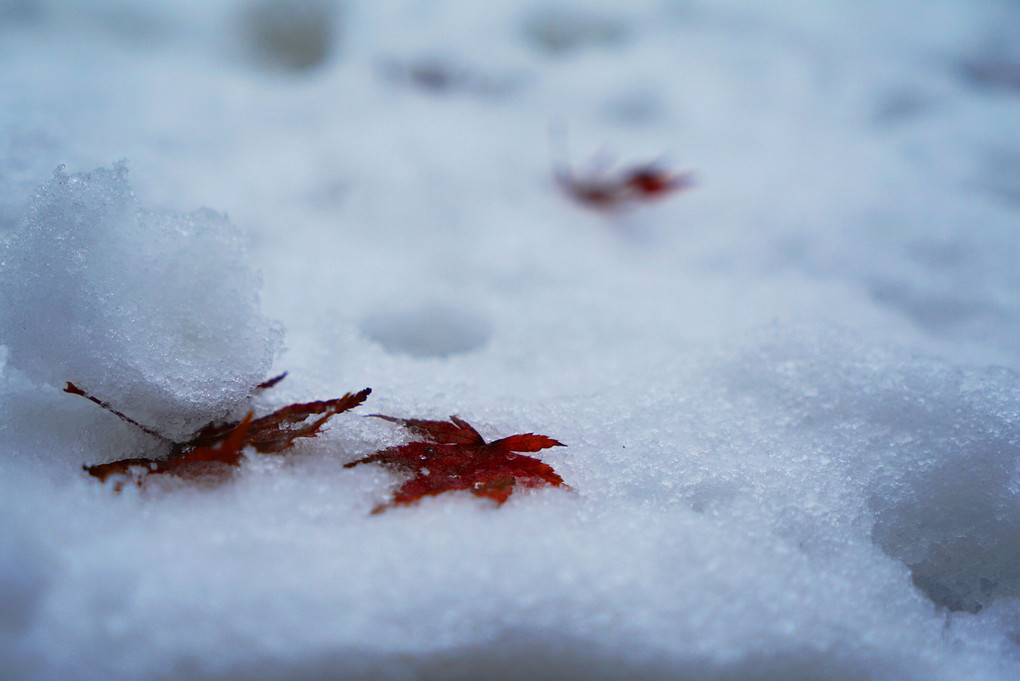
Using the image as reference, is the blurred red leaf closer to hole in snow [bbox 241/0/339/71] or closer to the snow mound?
hole in snow [bbox 241/0/339/71]

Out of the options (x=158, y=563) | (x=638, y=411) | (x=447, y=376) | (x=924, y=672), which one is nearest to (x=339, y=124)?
(x=447, y=376)

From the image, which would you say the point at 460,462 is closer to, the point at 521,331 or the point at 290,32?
the point at 521,331

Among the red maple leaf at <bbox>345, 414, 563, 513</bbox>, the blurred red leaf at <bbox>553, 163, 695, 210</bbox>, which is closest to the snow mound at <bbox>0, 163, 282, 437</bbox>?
the red maple leaf at <bbox>345, 414, 563, 513</bbox>

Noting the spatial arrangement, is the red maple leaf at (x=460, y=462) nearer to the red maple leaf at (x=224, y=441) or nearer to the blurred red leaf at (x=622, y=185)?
the red maple leaf at (x=224, y=441)

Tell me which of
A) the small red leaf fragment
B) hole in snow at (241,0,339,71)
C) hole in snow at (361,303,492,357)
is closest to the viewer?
hole in snow at (361,303,492,357)

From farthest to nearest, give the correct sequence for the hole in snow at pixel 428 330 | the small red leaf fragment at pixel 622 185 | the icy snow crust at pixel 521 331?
the small red leaf fragment at pixel 622 185, the hole in snow at pixel 428 330, the icy snow crust at pixel 521 331

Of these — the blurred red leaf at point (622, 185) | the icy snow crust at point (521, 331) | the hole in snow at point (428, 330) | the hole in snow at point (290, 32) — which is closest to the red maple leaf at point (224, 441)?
the icy snow crust at point (521, 331)

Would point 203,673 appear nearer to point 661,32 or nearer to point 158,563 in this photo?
point 158,563
